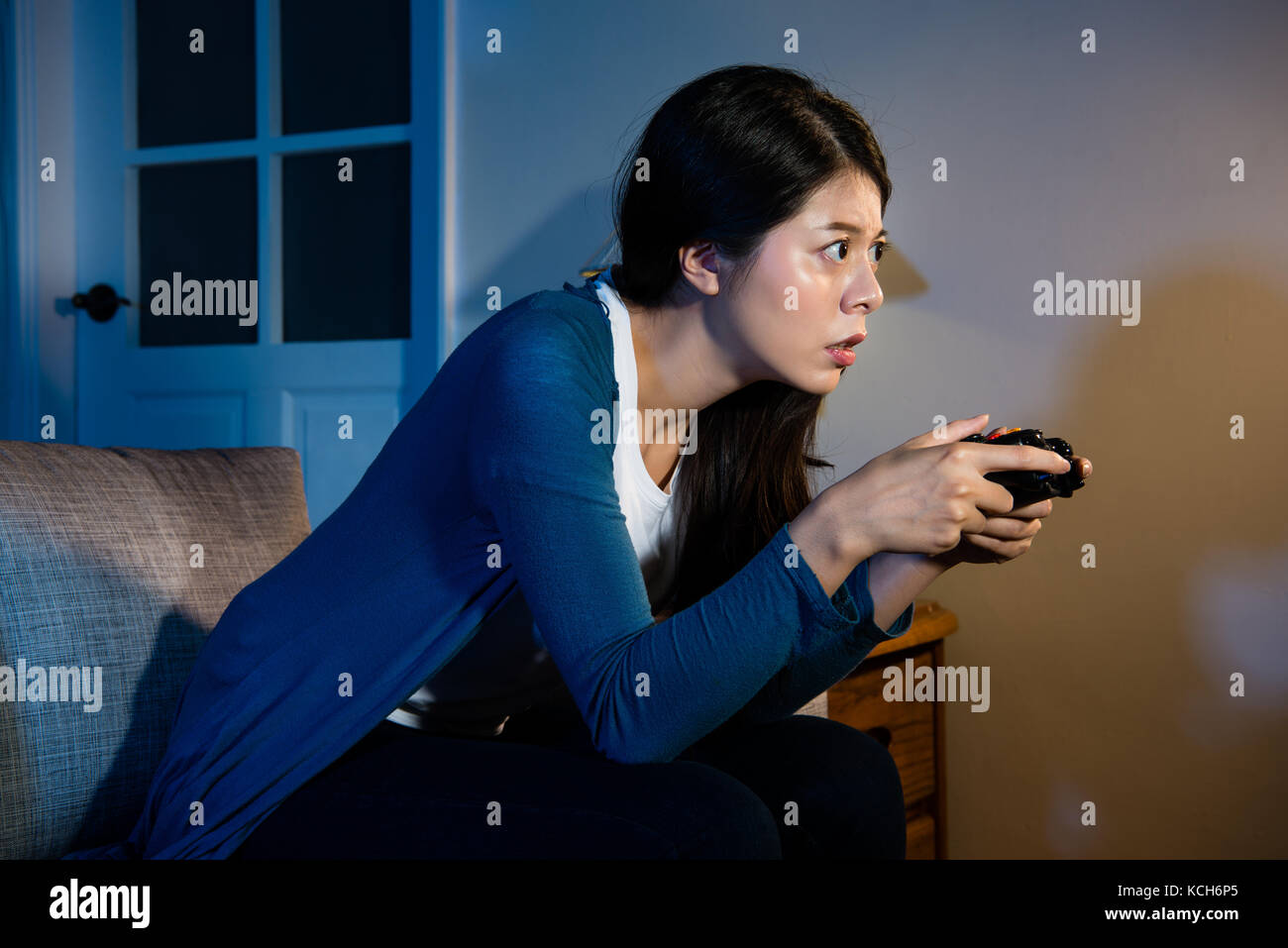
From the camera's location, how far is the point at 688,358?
0.97 m

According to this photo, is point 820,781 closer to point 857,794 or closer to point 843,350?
point 857,794

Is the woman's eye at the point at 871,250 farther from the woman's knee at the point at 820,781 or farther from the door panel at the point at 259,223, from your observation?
the door panel at the point at 259,223

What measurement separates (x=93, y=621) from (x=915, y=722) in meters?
1.14

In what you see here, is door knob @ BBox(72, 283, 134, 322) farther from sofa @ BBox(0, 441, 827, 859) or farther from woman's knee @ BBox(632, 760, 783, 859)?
woman's knee @ BBox(632, 760, 783, 859)

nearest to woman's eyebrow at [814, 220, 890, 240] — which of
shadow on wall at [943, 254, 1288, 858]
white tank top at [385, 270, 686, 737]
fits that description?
white tank top at [385, 270, 686, 737]

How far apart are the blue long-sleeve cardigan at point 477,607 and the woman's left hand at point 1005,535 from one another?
0.09 meters

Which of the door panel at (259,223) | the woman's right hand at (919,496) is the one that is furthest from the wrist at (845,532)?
the door panel at (259,223)

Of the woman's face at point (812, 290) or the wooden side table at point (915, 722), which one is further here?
the wooden side table at point (915, 722)

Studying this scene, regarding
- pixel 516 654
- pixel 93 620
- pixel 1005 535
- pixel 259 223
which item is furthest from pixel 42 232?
pixel 1005 535

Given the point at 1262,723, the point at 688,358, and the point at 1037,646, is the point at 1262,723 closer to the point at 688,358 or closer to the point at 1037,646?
the point at 1037,646

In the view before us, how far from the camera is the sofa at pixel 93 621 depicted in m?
0.84

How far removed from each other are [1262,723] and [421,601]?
4.46 ft

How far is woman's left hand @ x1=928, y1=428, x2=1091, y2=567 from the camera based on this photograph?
2.71 feet

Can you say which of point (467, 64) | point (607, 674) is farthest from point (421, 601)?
point (467, 64)
